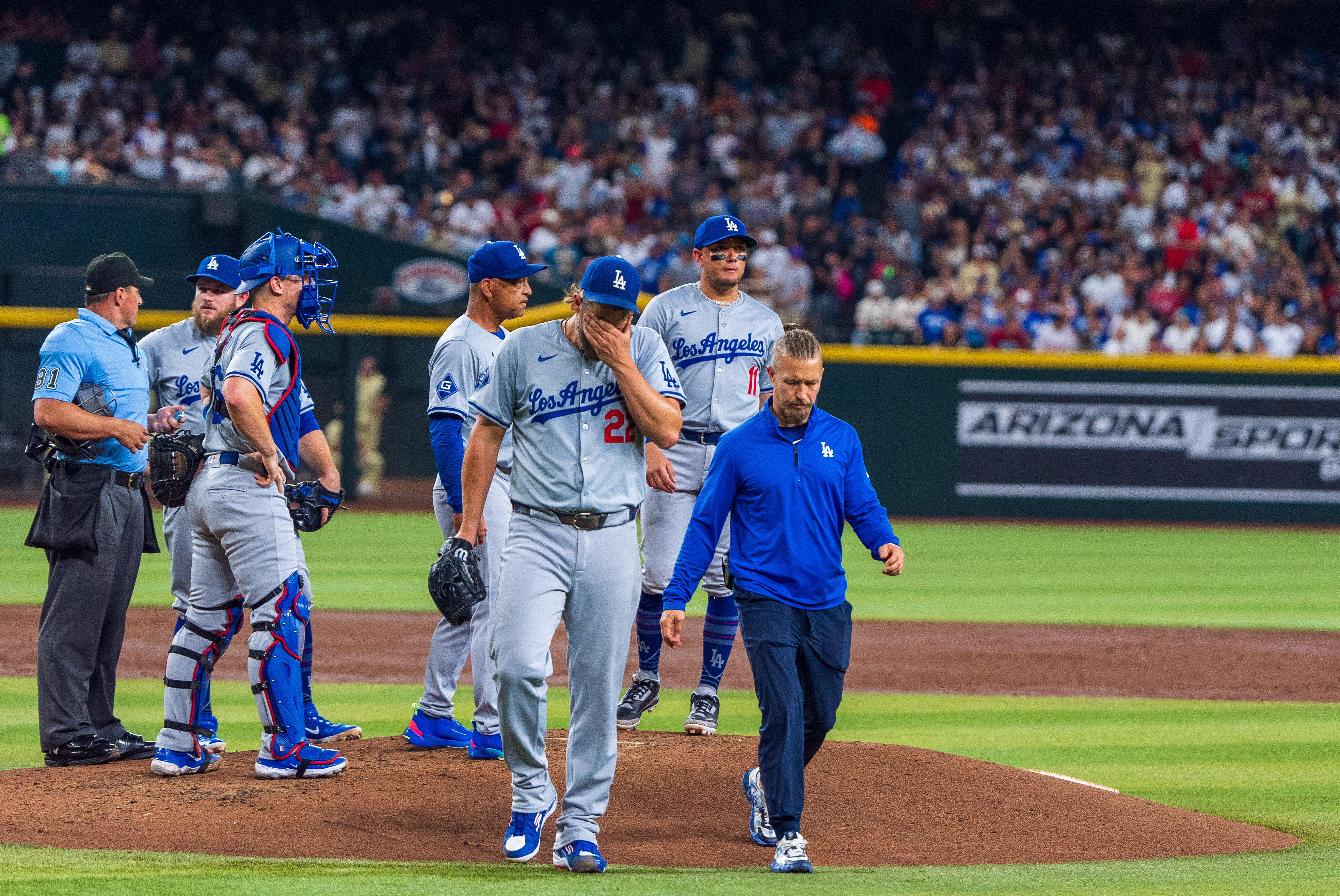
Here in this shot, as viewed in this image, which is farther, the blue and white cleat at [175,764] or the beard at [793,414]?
the blue and white cleat at [175,764]

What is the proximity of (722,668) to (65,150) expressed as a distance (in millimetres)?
18931

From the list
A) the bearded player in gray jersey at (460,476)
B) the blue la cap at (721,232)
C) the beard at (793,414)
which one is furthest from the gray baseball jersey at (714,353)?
the beard at (793,414)

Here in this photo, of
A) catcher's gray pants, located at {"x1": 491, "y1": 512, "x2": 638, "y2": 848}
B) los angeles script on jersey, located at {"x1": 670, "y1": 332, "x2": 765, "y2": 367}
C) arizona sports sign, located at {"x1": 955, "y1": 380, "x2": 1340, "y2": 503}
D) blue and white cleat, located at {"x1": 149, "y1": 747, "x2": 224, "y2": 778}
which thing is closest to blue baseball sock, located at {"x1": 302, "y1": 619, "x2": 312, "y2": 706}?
blue and white cleat, located at {"x1": 149, "y1": 747, "x2": 224, "y2": 778}

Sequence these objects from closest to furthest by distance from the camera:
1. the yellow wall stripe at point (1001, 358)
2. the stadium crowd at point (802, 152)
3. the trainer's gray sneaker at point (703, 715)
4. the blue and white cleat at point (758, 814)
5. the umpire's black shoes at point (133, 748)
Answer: the blue and white cleat at point (758, 814) → the umpire's black shoes at point (133, 748) → the trainer's gray sneaker at point (703, 715) → the yellow wall stripe at point (1001, 358) → the stadium crowd at point (802, 152)

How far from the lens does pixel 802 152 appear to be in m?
24.9

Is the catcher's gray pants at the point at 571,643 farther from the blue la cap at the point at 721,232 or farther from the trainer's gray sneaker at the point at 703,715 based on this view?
the blue la cap at the point at 721,232

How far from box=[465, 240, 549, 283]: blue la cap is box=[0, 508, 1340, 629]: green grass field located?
227 inches

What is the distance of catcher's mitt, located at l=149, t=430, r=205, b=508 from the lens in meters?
5.75

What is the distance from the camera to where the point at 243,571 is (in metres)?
5.52

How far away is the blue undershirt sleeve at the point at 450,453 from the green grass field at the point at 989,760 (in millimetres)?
1259

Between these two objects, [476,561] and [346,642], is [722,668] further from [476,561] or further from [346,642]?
[346,642]

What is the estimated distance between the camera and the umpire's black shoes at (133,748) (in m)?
6.11

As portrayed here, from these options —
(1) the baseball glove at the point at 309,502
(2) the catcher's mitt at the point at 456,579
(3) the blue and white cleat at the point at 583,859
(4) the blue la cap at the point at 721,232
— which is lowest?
(3) the blue and white cleat at the point at 583,859

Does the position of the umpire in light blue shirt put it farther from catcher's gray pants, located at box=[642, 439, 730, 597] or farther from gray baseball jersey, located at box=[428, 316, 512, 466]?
catcher's gray pants, located at box=[642, 439, 730, 597]
